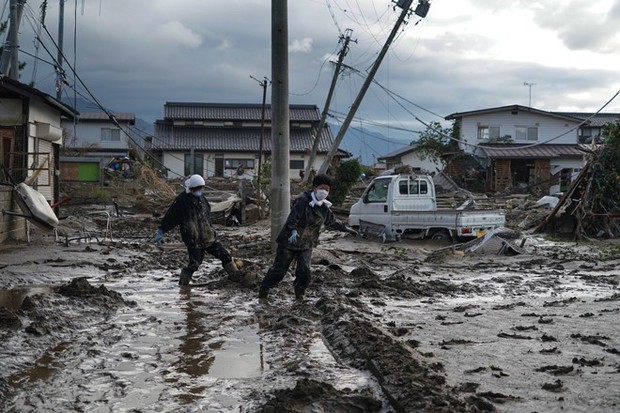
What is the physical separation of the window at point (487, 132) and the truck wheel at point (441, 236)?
33.4 m

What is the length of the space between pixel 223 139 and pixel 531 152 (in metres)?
21.8

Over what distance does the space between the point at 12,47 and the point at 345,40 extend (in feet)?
54.6

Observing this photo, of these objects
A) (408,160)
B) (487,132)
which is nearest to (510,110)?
(487,132)

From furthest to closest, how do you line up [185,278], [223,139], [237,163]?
[223,139], [237,163], [185,278]

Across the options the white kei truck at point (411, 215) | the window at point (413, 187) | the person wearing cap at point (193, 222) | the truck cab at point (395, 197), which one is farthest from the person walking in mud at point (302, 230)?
the window at point (413, 187)

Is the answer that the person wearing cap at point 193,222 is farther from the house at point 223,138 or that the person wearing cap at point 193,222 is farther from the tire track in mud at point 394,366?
the house at point 223,138

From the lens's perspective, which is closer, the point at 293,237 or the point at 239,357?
the point at 239,357

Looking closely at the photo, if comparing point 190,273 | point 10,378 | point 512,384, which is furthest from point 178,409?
point 190,273

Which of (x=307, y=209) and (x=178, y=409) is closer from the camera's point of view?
(x=178, y=409)

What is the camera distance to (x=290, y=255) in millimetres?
9875

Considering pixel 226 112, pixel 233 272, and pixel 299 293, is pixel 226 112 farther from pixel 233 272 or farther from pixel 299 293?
pixel 299 293

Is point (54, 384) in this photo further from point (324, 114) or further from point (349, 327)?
point (324, 114)

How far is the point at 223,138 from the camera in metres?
55.2

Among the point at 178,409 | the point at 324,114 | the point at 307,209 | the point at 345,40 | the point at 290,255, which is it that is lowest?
the point at 178,409
